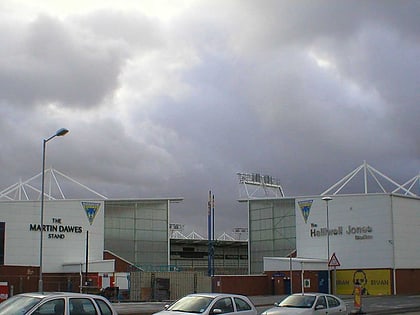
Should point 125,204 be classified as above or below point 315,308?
above

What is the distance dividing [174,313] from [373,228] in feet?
174

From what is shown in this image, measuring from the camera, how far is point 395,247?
6675 cm

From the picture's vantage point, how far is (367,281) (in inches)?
2638

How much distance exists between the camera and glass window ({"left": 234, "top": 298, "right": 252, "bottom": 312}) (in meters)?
18.5

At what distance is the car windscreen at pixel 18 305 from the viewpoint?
47.1ft

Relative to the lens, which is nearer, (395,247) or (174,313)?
(174,313)

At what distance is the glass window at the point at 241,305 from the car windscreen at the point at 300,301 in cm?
456

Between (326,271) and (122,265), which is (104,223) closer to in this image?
(122,265)

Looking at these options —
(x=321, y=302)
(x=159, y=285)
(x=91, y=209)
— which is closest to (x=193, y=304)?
(x=321, y=302)

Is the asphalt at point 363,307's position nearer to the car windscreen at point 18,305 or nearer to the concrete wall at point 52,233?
the concrete wall at point 52,233

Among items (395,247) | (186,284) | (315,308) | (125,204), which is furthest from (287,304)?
(125,204)

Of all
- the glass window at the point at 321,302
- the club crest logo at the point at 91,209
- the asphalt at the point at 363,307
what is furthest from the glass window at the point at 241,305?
the club crest logo at the point at 91,209

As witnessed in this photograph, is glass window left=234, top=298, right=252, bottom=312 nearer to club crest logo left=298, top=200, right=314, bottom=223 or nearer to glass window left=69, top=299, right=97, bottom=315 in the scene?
glass window left=69, top=299, right=97, bottom=315

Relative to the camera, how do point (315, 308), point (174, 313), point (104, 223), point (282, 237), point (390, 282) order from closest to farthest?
1. point (174, 313)
2. point (315, 308)
3. point (390, 282)
4. point (104, 223)
5. point (282, 237)
